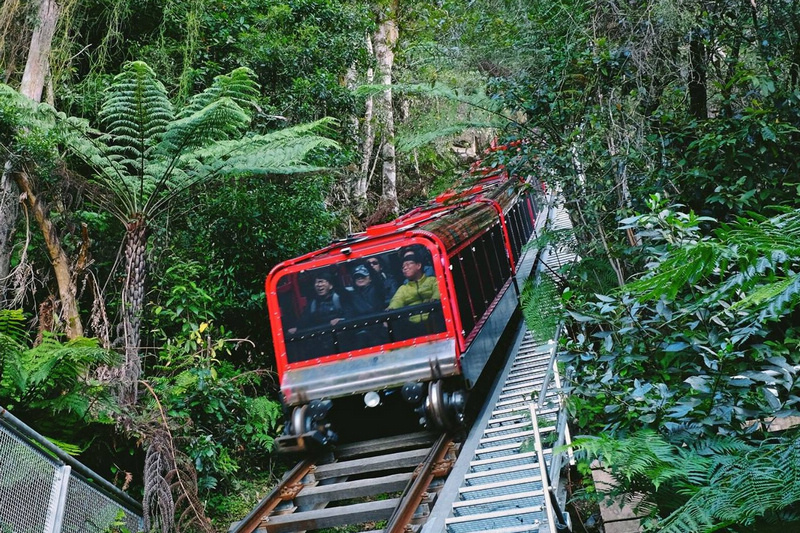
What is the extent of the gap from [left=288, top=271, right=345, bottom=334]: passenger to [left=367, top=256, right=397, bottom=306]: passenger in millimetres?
536

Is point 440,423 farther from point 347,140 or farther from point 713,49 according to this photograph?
point 347,140

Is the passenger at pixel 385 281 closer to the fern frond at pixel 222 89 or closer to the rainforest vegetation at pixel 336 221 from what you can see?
the rainforest vegetation at pixel 336 221

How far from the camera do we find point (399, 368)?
8.01 m

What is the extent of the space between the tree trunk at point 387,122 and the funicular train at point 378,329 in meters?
7.65

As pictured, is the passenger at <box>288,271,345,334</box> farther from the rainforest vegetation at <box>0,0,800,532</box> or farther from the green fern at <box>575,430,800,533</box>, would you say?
the green fern at <box>575,430,800,533</box>

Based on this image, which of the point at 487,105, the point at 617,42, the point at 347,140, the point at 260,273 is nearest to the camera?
the point at 617,42

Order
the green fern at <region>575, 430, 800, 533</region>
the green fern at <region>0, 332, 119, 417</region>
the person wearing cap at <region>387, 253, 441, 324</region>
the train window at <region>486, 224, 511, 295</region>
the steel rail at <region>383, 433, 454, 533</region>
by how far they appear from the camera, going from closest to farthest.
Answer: the green fern at <region>575, 430, 800, 533</region>, the steel rail at <region>383, 433, 454, 533</region>, the green fern at <region>0, 332, 119, 417</region>, the person wearing cap at <region>387, 253, 441, 324</region>, the train window at <region>486, 224, 511, 295</region>

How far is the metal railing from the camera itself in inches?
206

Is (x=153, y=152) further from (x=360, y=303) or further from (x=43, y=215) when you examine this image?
(x=360, y=303)

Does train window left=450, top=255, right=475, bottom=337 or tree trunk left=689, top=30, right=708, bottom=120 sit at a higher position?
tree trunk left=689, top=30, right=708, bottom=120

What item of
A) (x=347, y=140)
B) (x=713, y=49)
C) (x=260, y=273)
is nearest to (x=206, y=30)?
(x=347, y=140)

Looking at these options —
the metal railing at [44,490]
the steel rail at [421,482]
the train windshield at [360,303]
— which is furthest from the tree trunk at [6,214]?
the steel rail at [421,482]

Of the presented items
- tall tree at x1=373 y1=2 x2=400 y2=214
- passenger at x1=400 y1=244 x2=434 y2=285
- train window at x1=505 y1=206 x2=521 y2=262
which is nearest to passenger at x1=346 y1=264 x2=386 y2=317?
passenger at x1=400 y1=244 x2=434 y2=285

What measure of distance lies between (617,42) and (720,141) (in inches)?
80.4
